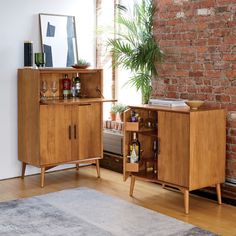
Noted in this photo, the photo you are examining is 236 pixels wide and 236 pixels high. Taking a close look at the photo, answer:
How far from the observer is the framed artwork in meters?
5.74

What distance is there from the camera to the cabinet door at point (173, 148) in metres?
4.32

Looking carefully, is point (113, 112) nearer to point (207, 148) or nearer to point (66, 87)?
point (66, 87)

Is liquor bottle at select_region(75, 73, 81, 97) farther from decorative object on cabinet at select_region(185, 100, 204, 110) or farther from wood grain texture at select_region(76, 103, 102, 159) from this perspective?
decorative object on cabinet at select_region(185, 100, 204, 110)

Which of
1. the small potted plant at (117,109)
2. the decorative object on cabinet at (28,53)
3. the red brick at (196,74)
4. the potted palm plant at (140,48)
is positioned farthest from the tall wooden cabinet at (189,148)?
the decorative object on cabinet at (28,53)

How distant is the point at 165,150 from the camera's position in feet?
14.8

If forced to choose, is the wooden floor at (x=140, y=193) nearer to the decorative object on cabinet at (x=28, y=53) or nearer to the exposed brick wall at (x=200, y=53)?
the exposed brick wall at (x=200, y=53)

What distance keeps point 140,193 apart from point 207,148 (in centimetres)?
91

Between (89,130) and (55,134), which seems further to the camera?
(89,130)

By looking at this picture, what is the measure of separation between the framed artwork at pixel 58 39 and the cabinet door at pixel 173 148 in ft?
5.99

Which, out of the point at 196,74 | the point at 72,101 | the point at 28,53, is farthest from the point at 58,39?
the point at 196,74

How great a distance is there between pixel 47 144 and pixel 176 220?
5.75 ft

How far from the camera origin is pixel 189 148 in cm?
427

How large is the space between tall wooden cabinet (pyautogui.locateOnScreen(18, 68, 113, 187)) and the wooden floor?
0.21 metres

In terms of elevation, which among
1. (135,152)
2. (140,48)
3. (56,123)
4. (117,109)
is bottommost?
(135,152)
